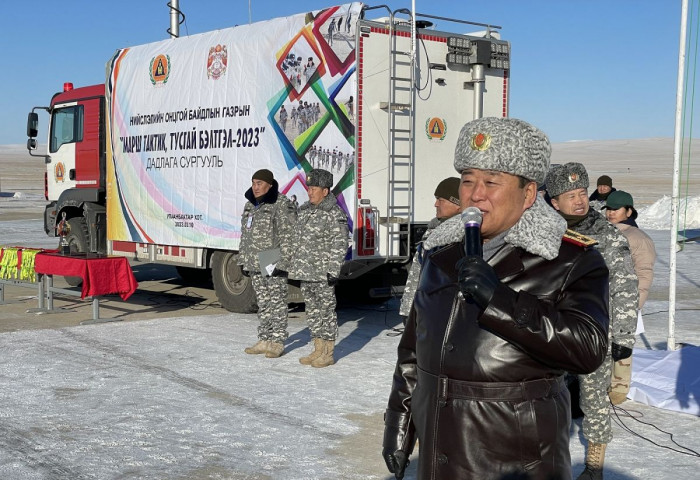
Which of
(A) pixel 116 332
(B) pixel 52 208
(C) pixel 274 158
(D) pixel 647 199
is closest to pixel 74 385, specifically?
(A) pixel 116 332

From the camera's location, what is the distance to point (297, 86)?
34.8 feet

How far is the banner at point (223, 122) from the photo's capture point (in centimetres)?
1012

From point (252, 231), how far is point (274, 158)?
2.11 metres

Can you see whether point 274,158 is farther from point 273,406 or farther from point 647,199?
point 647,199

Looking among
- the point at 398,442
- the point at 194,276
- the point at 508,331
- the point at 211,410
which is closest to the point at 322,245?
the point at 211,410

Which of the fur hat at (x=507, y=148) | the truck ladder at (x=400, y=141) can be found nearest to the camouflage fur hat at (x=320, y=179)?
the truck ladder at (x=400, y=141)

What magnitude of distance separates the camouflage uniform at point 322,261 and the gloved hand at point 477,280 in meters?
6.25

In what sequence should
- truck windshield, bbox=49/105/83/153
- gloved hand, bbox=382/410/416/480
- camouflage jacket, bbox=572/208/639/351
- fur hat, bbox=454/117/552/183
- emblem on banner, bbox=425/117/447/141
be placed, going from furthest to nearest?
truck windshield, bbox=49/105/83/153 → emblem on banner, bbox=425/117/447/141 → camouflage jacket, bbox=572/208/639/351 → gloved hand, bbox=382/410/416/480 → fur hat, bbox=454/117/552/183

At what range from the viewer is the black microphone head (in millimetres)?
2311

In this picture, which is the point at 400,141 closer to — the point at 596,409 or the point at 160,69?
the point at 160,69

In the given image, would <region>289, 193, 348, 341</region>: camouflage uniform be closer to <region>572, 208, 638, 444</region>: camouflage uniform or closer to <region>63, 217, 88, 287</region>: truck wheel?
<region>572, 208, 638, 444</region>: camouflage uniform

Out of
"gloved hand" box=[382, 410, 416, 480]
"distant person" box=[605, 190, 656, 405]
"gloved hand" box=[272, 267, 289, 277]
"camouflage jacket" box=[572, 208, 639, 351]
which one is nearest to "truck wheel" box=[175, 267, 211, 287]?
"gloved hand" box=[272, 267, 289, 277]

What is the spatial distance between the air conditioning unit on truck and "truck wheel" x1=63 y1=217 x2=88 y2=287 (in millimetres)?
753

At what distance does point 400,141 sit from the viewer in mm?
10273
